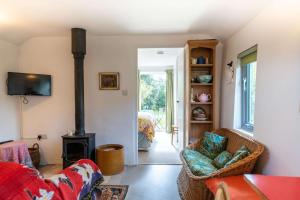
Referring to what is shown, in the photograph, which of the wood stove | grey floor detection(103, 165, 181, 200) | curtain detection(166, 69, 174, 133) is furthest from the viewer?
curtain detection(166, 69, 174, 133)

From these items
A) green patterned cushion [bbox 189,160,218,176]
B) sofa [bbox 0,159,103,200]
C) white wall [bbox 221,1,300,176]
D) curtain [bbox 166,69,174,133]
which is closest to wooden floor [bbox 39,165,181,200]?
green patterned cushion [bbox 189,160,218,176]

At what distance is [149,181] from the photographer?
315 cm

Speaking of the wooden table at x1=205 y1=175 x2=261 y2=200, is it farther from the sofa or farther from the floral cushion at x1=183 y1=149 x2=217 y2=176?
the sofa

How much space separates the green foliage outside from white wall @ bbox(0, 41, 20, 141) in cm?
430

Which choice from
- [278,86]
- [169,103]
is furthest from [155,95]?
[278,86]

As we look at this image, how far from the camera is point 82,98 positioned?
3.58m

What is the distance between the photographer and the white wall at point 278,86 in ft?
5.91

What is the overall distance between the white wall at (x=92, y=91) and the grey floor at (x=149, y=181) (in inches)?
16.6

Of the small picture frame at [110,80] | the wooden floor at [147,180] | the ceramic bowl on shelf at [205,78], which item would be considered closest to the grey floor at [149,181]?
the wooden floor at [147,180]

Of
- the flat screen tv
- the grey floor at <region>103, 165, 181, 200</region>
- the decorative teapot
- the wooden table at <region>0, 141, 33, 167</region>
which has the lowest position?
the grey floor at <region>103, 165, 181, 200</region>

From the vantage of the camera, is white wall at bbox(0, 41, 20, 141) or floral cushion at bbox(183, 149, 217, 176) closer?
floral cushion at bbox(183, 149, 217, 176)

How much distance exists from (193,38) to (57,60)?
2467mm

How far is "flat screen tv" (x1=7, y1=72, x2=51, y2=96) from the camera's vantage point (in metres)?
3.45

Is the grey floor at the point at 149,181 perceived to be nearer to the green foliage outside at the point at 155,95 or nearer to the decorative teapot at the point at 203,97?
the decorative teapot at the point at 203,97
